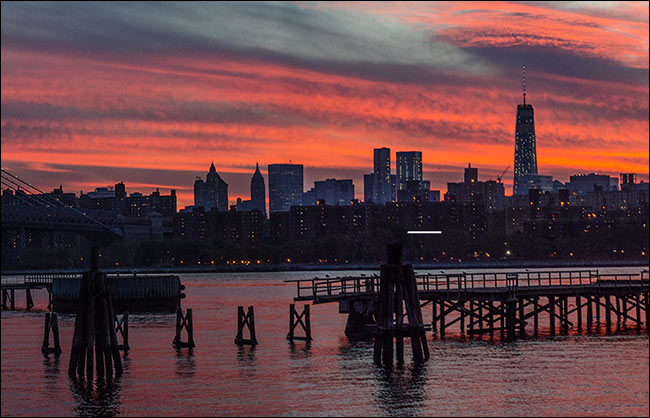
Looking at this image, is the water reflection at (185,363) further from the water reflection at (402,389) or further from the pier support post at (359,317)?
the water reflection at (402,389)

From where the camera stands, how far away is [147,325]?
78.8m

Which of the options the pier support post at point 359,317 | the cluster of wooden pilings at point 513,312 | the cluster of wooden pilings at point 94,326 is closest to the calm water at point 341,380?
the cluster of wooden pilings at point 94,326

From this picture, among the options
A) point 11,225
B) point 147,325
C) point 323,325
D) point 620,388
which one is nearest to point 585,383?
point 620,388

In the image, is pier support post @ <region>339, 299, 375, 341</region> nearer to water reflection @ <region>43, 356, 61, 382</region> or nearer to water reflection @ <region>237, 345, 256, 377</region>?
water reflection @ <region>237, 345, 256, 377</region>

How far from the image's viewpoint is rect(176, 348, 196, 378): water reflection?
5088 centimetres

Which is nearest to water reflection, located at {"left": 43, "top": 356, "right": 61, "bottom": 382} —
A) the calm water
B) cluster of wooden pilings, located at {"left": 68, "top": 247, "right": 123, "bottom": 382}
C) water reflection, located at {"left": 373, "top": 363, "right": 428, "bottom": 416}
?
the calm water

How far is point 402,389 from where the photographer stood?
4509 centimetres

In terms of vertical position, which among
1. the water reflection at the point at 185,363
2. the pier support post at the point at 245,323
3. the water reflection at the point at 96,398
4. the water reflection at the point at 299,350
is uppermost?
the pier support post at the point at 245,323

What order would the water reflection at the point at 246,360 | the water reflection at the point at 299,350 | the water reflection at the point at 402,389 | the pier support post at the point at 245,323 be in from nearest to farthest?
the water reflection at the point at 402,389 < the water reflection at the point at 246,360 < the water reflection at the point at 299,350 < the pier support post at the point at 245,323

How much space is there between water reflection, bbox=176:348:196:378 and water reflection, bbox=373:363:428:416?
905 cm

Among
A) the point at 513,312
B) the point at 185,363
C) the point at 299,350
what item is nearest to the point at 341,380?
the point at 185,363

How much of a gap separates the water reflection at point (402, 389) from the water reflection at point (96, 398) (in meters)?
10.4

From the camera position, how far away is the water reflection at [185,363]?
167 feet

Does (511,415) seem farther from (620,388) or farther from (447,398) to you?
(620,388)
